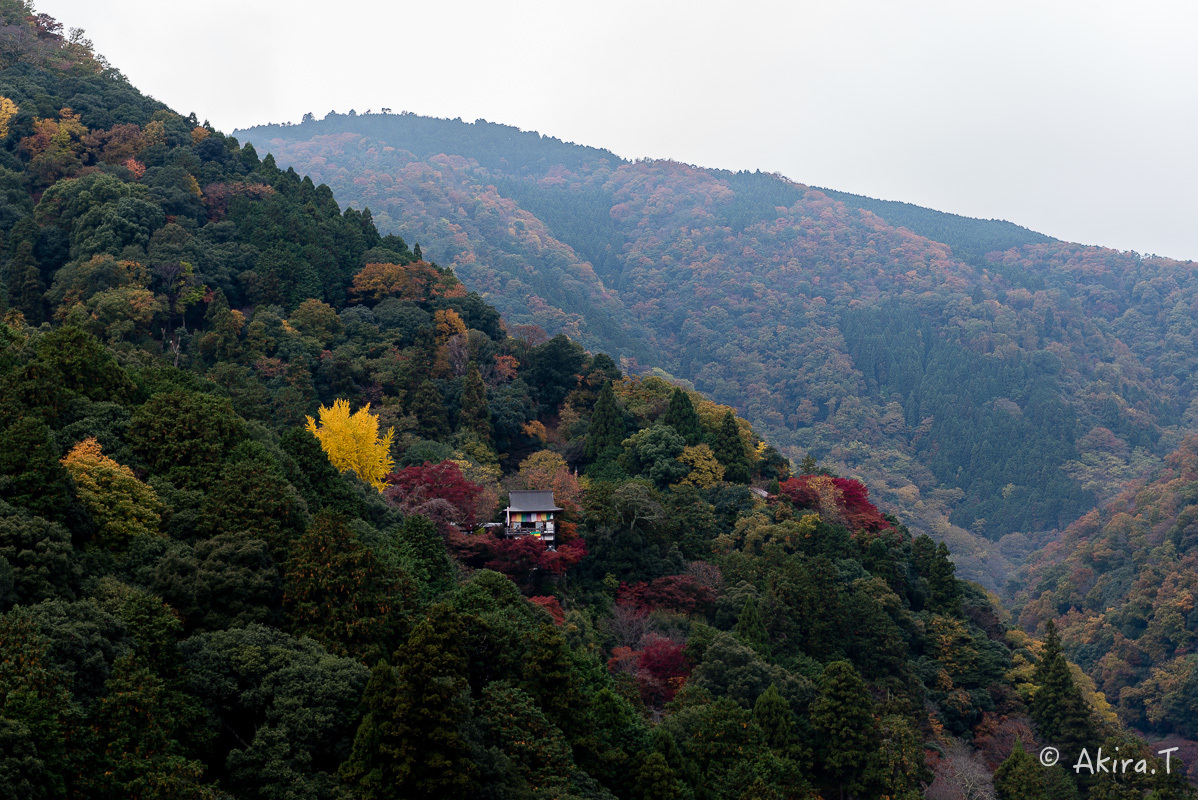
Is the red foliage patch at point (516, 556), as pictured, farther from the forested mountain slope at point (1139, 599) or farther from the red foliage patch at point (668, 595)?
the forested mountain slope at point (1139, 599)

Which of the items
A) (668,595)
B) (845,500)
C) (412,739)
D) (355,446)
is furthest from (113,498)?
(845,500)

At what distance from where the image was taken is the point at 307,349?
56031 mm

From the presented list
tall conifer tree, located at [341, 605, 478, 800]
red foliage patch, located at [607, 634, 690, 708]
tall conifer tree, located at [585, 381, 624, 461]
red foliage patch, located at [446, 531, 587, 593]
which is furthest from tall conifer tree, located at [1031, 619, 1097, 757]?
tall conifer tree, located at [341, 605, 478, 800]

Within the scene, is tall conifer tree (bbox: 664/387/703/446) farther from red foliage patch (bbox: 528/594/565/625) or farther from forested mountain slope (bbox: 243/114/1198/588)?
forested mountain slope (bbox: 243/114/1198/588)

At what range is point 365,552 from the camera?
2742 centimetres

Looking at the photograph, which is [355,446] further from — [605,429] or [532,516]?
[605,429]

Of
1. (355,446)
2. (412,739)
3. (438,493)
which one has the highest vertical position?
(355,446)

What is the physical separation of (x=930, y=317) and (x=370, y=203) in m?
88.5

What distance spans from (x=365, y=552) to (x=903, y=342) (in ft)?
492

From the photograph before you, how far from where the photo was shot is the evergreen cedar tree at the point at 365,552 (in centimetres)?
2256

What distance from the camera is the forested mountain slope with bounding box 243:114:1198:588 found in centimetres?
13450

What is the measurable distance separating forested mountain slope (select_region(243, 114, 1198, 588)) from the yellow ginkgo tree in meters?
84.0

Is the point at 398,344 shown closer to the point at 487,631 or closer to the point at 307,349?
Result: the point at 307,349

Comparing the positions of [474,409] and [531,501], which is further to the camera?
[474,409]
